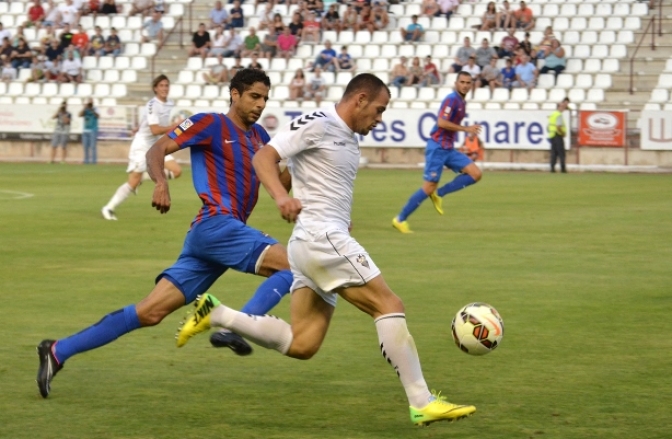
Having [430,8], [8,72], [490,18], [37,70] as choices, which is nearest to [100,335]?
[490,18]

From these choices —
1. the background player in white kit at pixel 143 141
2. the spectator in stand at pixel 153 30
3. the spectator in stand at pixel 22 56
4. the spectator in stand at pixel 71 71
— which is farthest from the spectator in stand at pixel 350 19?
the background player in white kit at pixel 143 141

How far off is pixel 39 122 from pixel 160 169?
1258 inches

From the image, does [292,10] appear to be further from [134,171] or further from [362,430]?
[362,430]

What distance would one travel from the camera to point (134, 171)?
18094 millimetres

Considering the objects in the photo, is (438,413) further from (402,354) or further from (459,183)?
(459,183)

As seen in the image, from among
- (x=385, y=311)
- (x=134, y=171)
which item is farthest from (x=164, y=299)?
(x=134, y=171)

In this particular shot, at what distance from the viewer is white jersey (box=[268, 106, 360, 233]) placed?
6203mm

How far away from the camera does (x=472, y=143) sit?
111ft

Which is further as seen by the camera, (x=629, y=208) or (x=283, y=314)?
(x=629, y=208)

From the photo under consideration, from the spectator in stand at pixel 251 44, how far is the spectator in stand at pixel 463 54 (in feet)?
22.2

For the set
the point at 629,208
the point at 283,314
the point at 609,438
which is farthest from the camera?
the point at 629,208

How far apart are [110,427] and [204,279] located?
1.25 m

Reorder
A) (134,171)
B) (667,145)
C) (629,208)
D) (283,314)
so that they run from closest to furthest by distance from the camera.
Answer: (283,314)
(134,171)
(629,208)
(667,145)

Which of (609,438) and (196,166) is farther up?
(196,166)
